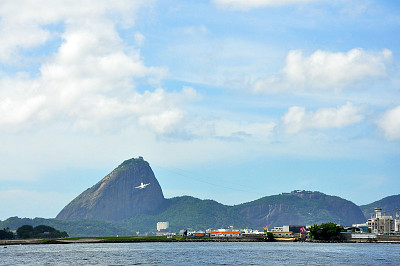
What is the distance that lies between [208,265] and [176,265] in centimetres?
681

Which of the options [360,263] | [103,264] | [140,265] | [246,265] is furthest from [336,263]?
[103,264]

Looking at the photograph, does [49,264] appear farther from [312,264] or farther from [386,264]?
[386,264]

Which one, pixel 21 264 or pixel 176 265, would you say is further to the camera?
pixel 21 264

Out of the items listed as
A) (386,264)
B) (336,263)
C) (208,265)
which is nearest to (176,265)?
(208,265)

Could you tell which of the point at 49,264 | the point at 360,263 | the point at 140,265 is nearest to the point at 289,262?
the point at 360,263

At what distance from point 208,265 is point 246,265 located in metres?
8.00

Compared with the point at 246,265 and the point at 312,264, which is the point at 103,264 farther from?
the point at 312,264

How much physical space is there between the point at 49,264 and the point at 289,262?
53796 mm

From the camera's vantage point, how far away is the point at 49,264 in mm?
119312

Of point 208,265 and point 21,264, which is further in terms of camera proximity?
point 21,264

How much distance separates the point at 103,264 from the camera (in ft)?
386

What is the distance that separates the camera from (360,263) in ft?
374

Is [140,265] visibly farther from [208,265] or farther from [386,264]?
[386,264]

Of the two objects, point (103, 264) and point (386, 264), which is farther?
point (103, 264)
